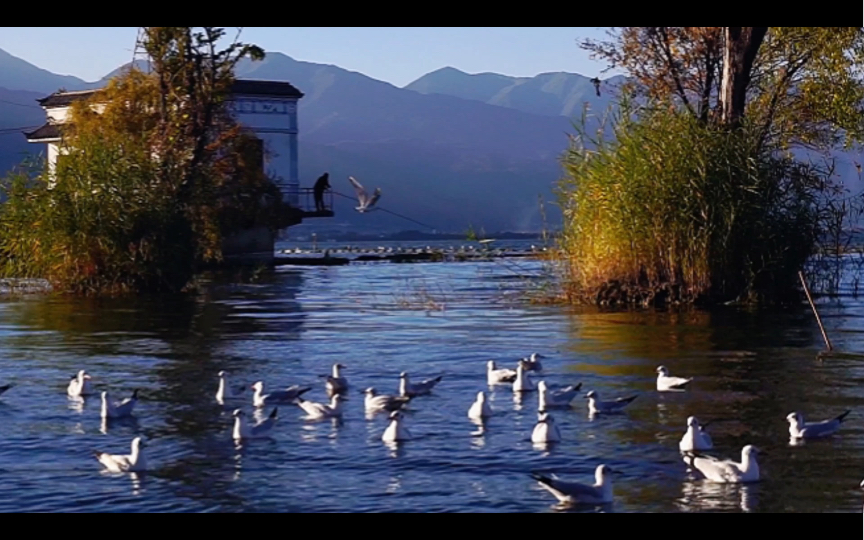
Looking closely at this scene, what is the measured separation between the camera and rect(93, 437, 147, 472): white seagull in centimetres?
1175

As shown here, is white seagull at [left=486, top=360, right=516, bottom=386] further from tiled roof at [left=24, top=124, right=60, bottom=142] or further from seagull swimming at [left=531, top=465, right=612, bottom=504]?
tiled roof at [left=24, top=124, right=60, bottom=142]

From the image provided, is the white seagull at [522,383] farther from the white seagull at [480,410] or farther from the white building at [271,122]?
the white building at [271,122]

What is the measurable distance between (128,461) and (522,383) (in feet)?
18.5

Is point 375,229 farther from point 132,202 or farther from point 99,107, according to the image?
point 132,202

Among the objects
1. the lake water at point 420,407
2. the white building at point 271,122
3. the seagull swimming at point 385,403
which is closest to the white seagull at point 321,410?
the lake water at point 420,407

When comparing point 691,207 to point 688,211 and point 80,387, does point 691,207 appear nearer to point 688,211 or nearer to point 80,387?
point 688,211

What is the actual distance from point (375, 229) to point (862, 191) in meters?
131

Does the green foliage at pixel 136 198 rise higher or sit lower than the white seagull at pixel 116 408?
higher

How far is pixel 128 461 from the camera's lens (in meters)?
11.8

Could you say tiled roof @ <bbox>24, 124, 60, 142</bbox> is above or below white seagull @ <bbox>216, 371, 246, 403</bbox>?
above

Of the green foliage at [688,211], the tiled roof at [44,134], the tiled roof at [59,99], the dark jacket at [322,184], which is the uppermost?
the tiled roof at [59,99]

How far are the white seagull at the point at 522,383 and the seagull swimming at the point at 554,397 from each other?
0.78 meters

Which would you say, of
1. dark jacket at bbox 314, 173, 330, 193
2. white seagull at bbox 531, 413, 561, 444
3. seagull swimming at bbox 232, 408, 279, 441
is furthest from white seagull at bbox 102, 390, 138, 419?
dark jacket at bbox 314, 173, 330, 193

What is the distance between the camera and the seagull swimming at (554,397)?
15.0 metres
